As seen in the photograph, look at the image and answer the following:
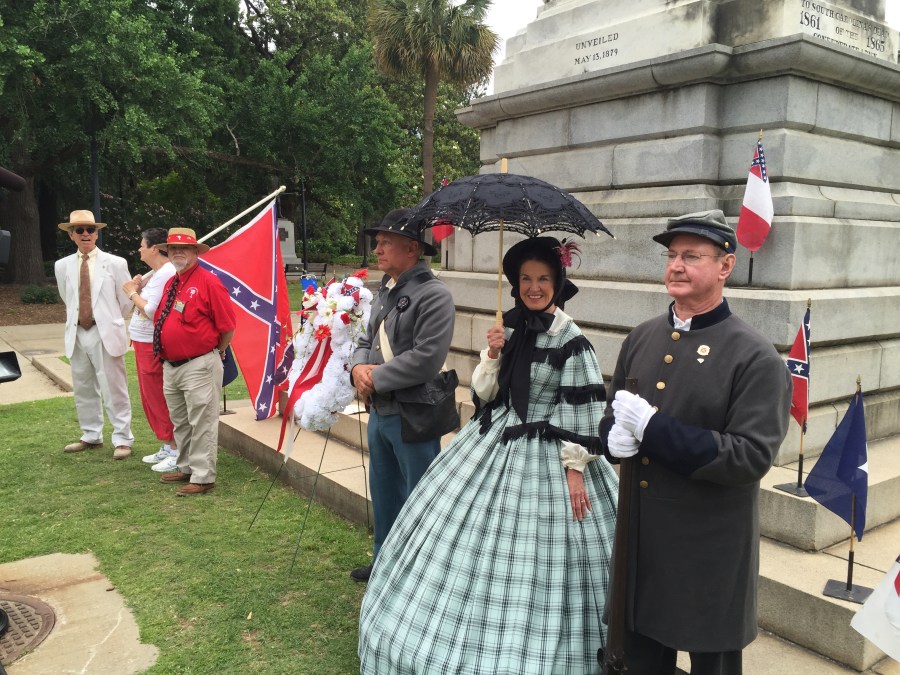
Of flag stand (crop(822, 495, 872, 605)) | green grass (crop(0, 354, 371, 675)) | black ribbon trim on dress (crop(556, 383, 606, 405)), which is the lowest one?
green grass (crop(0, 354, 371, 675))

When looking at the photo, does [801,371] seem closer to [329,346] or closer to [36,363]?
[329,346]

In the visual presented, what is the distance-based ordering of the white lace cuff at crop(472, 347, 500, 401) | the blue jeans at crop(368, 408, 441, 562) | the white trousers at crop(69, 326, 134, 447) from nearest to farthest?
the white lace cuff at crop(472, 347, 500, 401)
the blue jeans at crop(368, 408, 441, 562)
the white trousers at crop(69, 326, 134, 447)

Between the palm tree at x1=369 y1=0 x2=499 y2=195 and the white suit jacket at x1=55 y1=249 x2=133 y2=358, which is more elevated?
the palm tree at x1=369 y1=0 x2=499 y2=195

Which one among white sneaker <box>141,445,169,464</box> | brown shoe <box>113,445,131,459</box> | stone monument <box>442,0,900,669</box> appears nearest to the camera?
stone monument <box>442,0,900,669</box>

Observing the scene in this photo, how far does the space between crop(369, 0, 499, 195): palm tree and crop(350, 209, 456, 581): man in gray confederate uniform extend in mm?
22359

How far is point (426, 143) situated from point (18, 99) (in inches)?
Result: 525

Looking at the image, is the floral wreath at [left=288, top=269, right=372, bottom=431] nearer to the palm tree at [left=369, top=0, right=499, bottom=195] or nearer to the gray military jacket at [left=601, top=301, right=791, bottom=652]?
the gray military jacket at [left=601, top=301, right=791, bottom=652]

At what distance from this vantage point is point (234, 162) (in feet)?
83.2

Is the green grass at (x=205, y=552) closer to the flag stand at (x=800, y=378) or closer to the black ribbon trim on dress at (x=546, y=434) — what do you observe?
the black ribbon trim on dress at (x=546, y=434)

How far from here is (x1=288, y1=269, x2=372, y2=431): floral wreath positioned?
15.0ft

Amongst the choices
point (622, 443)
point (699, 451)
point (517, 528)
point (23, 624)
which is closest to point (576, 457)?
point (517, 528)

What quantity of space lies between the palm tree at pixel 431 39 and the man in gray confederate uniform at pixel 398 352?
22.4 m

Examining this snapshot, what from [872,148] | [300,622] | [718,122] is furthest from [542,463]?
[872,148]

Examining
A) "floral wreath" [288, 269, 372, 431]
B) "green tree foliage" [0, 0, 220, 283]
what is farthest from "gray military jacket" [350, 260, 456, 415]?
"green tree foliage" [0, 0, 220, 283]
